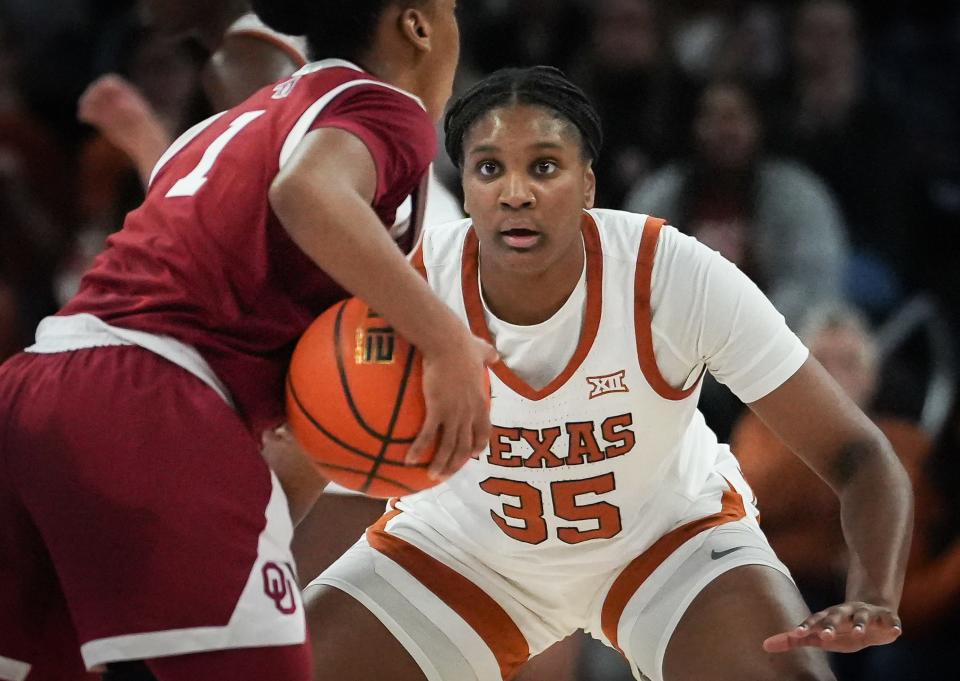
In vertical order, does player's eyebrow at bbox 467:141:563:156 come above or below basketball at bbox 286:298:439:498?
above

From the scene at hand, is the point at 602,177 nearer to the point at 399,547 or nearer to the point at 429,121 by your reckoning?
the point at 399,547

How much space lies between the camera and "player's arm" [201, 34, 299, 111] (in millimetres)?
4156

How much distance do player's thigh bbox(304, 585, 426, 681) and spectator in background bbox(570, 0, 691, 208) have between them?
338cm

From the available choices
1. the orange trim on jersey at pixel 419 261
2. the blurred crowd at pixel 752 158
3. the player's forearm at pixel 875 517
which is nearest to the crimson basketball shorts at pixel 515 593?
the player's forearm at pixel 875 517

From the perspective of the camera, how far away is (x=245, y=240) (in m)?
2.48

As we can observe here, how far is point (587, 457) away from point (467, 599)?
485mm

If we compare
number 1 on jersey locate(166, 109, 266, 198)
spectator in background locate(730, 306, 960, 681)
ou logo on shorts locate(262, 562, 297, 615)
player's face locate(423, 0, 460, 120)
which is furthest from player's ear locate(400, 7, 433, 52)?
spectator in background locate(730, 306, 960, 681)

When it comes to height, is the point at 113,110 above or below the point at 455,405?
above

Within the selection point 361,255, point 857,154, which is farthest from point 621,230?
point 857,154

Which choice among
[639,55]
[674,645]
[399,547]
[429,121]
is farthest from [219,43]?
[639,55]

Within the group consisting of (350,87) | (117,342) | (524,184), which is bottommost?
(117,342)

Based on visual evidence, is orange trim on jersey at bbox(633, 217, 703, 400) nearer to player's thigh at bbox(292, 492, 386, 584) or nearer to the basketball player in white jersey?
the basketball player in white jersey

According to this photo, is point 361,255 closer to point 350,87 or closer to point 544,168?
point 350,87

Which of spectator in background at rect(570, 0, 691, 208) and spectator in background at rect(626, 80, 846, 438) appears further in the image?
spectator in background at rect(570, 0, 691, 208)
